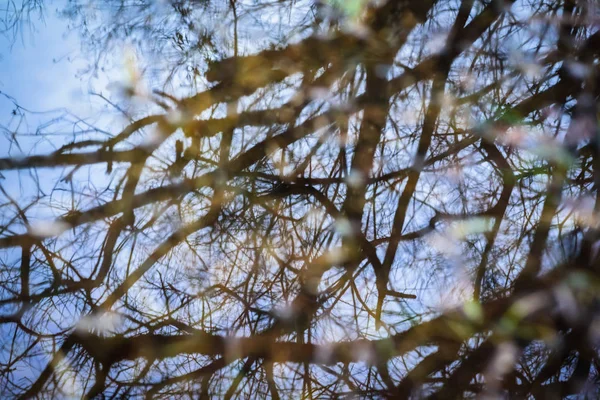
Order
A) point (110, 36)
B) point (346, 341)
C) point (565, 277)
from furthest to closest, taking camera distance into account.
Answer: point (110, 36)
point (346, 341)
point (565, 277)

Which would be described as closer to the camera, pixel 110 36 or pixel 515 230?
pixel 515 230

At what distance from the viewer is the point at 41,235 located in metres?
1.63

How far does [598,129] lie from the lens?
1.58m

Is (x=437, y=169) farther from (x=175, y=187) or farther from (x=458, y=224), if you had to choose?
(x=175, y=187)

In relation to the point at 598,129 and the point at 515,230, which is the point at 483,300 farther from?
the point at 598,129

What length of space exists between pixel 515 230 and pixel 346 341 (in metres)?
0.60

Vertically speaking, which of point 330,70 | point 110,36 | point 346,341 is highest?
point 110,36

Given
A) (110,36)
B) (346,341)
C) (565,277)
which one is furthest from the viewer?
(110,36)

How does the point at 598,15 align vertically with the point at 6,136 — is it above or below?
below

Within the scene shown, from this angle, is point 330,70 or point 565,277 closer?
point 565,277

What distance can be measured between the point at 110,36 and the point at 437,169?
3.66 feet

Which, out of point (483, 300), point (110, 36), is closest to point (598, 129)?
point (483, 300)

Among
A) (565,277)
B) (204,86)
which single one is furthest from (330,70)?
(565,277)

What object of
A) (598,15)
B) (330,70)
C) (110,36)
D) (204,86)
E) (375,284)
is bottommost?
(375,284)
